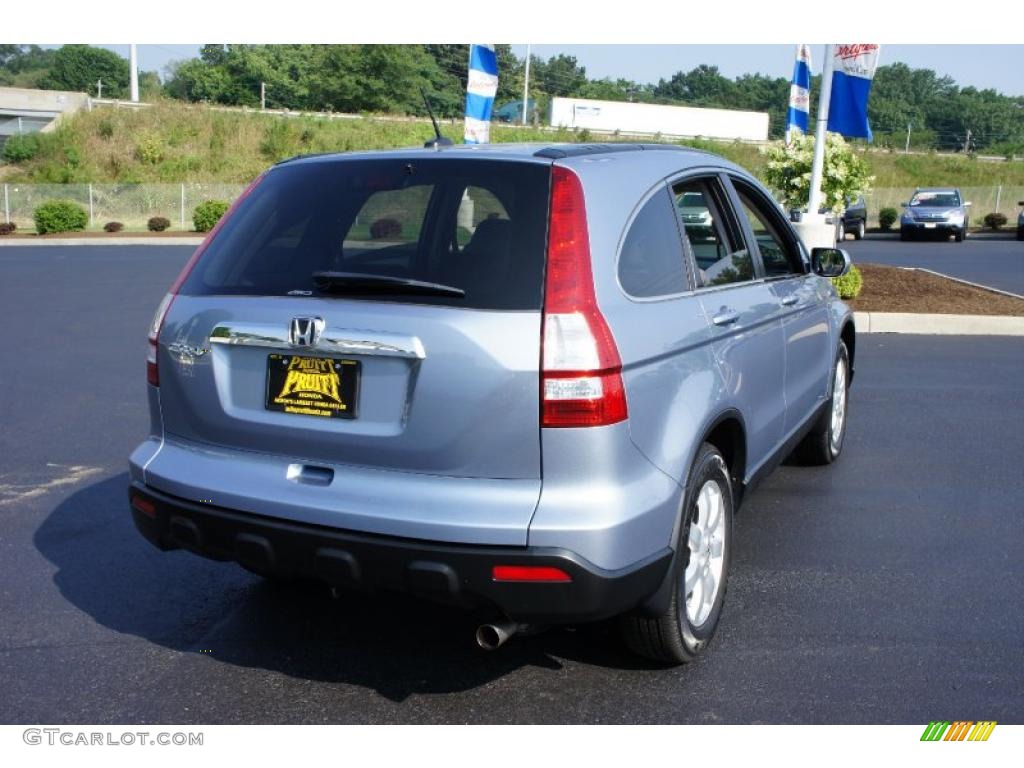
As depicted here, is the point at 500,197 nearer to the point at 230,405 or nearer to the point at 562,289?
the point at 562,289

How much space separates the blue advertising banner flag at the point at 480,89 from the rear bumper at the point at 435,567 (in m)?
13.0

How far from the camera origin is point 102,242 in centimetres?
3055

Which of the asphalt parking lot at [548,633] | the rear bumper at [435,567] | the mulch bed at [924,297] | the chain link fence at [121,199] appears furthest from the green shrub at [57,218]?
the rear bumper at [435,567]

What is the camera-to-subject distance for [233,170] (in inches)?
2090

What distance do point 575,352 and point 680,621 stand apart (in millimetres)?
1160

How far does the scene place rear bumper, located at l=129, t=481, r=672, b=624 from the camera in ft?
10.2

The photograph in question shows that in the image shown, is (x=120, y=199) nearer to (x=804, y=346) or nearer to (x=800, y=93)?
(x=800, y=93)

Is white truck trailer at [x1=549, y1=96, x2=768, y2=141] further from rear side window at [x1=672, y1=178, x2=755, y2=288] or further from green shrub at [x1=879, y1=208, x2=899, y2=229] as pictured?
rear side window at [x1=672, y1=178, x2=755, y2=288]

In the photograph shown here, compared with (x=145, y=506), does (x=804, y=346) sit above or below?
above

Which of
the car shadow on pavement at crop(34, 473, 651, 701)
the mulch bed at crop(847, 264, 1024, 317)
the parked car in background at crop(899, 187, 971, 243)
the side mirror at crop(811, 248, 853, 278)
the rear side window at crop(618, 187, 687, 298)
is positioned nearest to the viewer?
the rear side window at crop(618, 187, 687, 298)

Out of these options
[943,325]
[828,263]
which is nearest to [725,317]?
[828,263]

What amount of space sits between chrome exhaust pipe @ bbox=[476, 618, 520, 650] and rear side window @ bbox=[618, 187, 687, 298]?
1139 millimetres

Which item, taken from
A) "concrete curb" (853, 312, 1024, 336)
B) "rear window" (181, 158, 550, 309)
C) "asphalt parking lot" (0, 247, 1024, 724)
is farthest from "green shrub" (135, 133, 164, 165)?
"rear window" (181, 158, 550, 309)

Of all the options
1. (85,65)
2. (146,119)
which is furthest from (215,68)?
(146,119)
